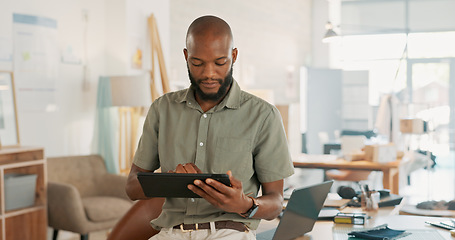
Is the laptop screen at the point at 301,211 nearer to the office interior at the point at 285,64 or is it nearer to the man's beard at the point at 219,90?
the man's beard at the point at 219,90

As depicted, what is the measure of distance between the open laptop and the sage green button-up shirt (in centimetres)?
29

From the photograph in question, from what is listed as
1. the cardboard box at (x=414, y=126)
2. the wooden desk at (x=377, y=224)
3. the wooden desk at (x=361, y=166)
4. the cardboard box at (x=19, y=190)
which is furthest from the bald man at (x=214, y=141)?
the cardboard box at (x=414, y=126)

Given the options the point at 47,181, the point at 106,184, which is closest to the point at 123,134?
the point at 106,184

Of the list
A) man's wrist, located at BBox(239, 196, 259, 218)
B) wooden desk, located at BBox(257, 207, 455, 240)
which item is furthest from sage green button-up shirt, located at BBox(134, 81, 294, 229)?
wooden desk, located at BBox(257, 207, 455, 240)

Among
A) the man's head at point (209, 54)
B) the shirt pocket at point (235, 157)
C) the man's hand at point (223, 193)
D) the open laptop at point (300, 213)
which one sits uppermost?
the man's head at point (209, 54)

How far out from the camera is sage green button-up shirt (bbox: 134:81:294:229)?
1793mm

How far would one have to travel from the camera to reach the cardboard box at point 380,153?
546 cm

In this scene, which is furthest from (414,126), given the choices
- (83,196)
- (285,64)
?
(285,64)

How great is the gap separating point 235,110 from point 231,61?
17 cm

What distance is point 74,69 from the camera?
5.63 meters

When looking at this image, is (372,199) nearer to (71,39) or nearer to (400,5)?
(71,39)

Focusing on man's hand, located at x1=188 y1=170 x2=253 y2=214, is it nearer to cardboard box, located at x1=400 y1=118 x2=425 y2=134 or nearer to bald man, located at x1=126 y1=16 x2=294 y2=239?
bald man, located at x1=126 y1=16 x2=294 y2=239

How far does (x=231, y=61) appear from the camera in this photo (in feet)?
5.79

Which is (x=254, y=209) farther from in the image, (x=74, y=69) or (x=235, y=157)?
(x=74, y=69)
